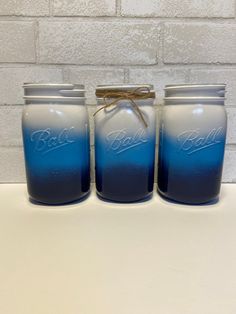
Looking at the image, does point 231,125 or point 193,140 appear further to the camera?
point 231,125

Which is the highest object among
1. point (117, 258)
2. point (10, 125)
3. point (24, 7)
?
point (24, 7)

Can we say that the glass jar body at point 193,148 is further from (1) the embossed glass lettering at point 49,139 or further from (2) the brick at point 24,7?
(2) the brick at point 24,7

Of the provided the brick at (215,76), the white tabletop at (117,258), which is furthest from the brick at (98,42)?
the white tabletop at (117,258)

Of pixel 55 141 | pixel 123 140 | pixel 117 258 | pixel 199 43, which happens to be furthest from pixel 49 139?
pixel 199 43

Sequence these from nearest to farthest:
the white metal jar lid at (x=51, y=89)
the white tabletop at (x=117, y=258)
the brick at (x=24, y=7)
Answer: the white tabletop at (x=117, y=258) < the white metal jar lid at (x=51, y=89) < the brick at (x=24, y=7)

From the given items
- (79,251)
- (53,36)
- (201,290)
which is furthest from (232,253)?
(53,36)

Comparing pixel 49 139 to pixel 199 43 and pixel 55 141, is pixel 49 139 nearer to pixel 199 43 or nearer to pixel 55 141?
pixel 55 141

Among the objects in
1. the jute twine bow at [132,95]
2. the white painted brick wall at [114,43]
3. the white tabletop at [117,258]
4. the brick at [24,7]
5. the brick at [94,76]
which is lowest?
the white tabletop at [117,258]
